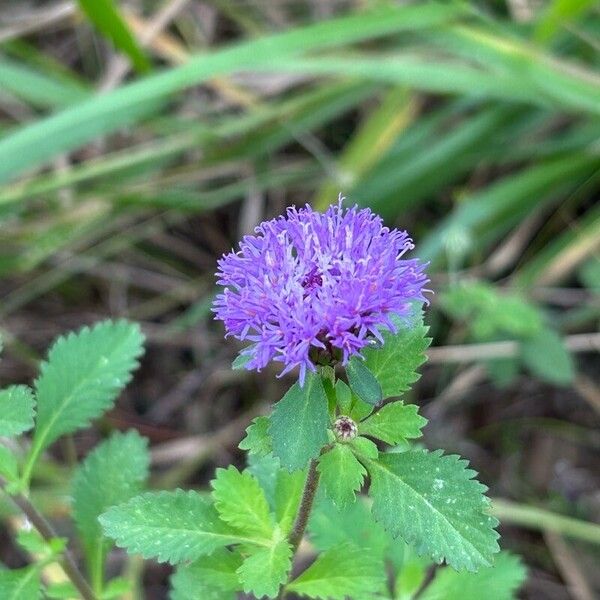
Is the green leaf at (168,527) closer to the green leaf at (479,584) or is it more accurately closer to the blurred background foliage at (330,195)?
the green leaf at (479,584)

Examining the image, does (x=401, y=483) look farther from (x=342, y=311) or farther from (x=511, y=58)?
(x=511, y=58)

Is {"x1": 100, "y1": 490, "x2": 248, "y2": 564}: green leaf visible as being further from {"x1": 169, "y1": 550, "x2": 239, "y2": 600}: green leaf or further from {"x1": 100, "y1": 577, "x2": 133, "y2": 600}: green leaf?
{"x1": 100, "y1": 577, "x2": 133, "y2": 600}: green leaf

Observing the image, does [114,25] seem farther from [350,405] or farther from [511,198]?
[350,405]

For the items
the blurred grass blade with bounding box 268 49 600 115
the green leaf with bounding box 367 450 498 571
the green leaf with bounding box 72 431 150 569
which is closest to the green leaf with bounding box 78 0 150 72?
the blurred grass blade with bounding box 268 49 600 115

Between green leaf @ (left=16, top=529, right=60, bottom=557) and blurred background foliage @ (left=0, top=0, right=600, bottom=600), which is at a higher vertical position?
blurred background foliage @ (left=0, top=0, right=600, bottom=600)

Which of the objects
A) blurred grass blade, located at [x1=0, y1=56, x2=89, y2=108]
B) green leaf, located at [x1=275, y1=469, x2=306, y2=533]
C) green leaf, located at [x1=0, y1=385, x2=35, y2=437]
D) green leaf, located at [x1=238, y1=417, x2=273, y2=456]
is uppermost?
blurred grass blade, located at [x1=0, y1=56, x2=89, y2=108]

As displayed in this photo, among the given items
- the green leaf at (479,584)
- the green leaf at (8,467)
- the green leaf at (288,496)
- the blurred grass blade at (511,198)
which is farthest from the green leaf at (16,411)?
the blurred grass blade at (511,198)

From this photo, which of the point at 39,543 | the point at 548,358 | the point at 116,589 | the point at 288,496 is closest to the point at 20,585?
the point at 39,543
